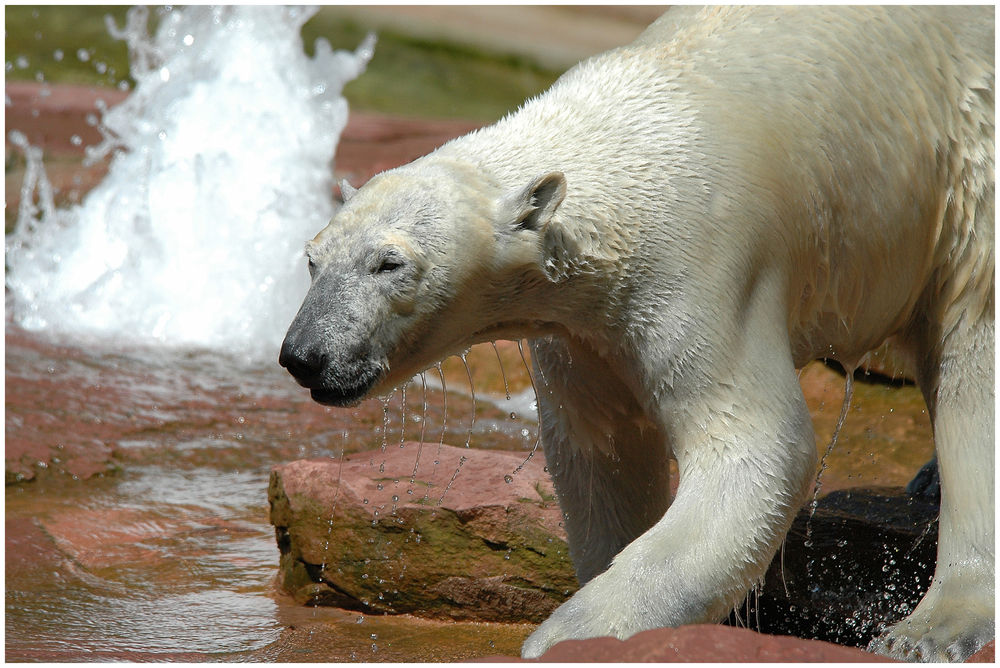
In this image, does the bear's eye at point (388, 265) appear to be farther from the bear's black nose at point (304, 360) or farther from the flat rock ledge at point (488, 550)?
the flat rock ledge at point (488, 550)

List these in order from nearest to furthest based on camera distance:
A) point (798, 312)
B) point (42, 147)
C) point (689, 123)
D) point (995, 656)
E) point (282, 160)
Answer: point (995, 656) → point (689, 123) → point (798, 312) → point (282, 160) → point (42, 147)

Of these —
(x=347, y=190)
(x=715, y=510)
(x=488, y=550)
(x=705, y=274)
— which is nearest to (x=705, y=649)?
(x=715, y=510)

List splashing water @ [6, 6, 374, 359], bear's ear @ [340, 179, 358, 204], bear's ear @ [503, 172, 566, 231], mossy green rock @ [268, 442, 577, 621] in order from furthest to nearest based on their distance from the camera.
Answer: splashing water @ [6, 6, 374, 359]
mossy green rock @ [268, 442, 577, 621]
bear's ear @ [340, 179, 358, 204]
bear's ear @ [503, 172, 566, 231]

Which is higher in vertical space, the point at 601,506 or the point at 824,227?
the point at 824,227

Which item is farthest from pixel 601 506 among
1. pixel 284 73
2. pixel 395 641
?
pixel 284 73

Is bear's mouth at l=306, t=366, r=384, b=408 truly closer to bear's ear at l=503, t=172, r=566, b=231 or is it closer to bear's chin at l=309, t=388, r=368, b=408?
bear's chin at l=309, t=388, r=368, b=408

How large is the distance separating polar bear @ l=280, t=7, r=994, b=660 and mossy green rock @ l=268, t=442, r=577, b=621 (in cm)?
31

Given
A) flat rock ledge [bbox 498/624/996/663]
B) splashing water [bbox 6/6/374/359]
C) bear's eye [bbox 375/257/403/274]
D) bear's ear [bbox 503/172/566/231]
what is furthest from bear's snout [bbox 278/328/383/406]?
splashing water [bbox 6/6/374/359]

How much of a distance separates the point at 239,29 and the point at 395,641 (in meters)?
6.86

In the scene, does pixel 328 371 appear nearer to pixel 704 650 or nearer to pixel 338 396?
pixel 338 396

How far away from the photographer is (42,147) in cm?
1030

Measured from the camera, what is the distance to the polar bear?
2.43 meters

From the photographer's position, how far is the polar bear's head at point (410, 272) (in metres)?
2.37

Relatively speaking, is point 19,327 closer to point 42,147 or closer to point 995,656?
point 42,147
